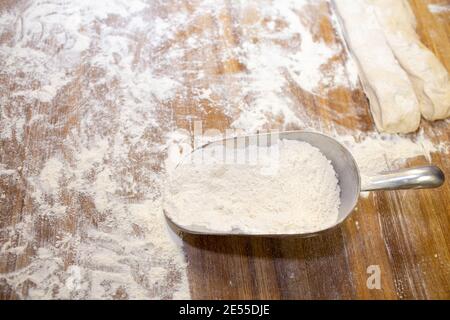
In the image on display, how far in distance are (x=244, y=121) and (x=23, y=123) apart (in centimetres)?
65

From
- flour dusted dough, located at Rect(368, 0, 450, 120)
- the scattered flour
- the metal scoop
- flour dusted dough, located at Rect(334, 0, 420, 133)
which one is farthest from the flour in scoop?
the scattered flour

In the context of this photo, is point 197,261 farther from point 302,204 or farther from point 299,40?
point 299,40

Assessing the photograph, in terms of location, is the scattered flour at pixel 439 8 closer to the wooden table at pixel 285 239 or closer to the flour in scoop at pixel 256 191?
the wooden table at pixel 285 239

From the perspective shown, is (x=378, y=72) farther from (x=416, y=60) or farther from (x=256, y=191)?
(x=256, y=191)

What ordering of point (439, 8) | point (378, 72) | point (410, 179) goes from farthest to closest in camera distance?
point (439, 8) < point (378, 72) < point (410, 179)

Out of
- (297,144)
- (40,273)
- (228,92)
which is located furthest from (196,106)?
(40,273)

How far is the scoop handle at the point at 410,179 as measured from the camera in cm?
100

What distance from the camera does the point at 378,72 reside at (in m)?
1.28

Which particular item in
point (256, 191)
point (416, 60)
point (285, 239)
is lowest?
point (285, 239)

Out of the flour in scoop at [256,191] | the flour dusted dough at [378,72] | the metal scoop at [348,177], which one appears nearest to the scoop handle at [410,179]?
the metal scoop at [348,177]

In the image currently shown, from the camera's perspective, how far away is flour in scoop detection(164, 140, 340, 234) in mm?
992

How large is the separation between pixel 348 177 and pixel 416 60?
0.53m

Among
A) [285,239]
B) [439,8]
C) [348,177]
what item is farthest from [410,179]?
[439,8]

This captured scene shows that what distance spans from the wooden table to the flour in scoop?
11 centimetres
